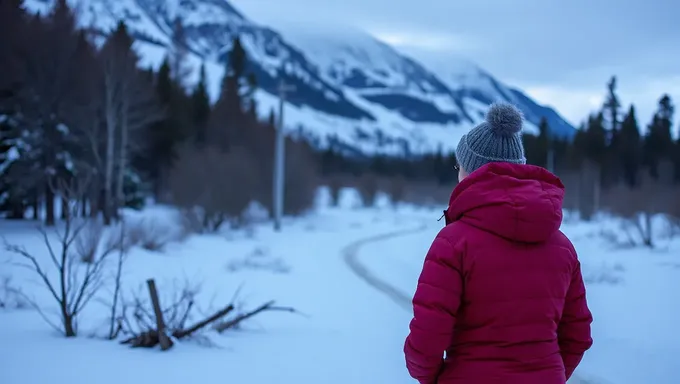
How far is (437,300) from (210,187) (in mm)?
25170

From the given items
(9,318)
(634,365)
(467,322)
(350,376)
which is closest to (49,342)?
(9,318)

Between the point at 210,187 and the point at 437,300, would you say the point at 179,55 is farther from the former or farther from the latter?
the point at 437,300

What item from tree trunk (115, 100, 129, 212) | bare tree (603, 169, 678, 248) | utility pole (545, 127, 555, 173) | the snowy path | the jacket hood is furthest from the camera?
utility pole (545, 127, 555, 173)

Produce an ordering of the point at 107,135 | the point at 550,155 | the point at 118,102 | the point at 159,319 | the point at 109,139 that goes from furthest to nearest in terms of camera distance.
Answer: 1. the point at 550,155
2. the point at 107,135
3. the point at 118,102
4. the point at 109,139
5. the point at 159,319

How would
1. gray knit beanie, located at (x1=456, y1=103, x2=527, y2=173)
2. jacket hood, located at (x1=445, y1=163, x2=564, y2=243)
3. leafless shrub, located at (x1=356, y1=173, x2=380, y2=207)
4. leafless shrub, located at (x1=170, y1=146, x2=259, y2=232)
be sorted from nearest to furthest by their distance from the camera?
jacket hood, located at (x1=445, y1=163, x2=564, y2=243)
gray knit beanie, located at (x1=456, y1=103, x2=527, y2=173)
leafless shrub, located at (x1=170, y1=146, x2=259, y2=232)
leafless shrub, located at (x1=356, y1=173, x2=380, y2=207)

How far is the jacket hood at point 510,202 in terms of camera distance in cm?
213

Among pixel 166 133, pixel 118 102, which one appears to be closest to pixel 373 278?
pixel 118 102

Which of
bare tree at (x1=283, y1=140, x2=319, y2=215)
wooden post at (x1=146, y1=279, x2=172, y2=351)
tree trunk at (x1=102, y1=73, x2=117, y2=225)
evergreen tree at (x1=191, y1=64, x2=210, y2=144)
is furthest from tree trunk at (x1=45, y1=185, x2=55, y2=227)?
evergreen tree at (x1=191, y1=64, x2=210, y2=144)

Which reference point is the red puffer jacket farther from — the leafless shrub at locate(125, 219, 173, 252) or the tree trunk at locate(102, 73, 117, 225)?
the tree trunk at locate(102, 73, 117, 225)

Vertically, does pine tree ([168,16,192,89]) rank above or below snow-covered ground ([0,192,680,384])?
above

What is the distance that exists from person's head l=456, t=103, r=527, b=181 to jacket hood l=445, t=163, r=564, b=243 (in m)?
0.17

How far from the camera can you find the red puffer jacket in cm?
215

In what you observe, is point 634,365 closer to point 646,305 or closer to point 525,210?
point 646,305

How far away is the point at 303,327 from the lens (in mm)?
8867
